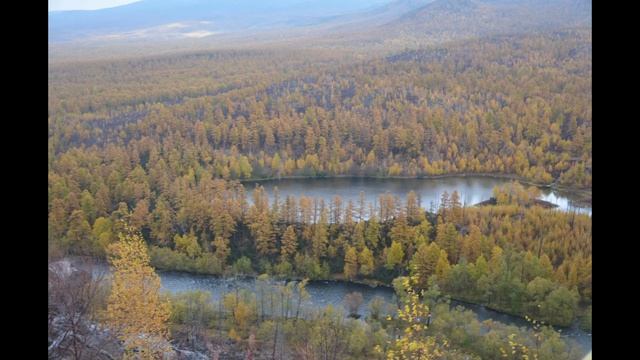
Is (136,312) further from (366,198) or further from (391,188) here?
(391,188)

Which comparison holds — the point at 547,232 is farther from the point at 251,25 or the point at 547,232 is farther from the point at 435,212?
the point at 251,25

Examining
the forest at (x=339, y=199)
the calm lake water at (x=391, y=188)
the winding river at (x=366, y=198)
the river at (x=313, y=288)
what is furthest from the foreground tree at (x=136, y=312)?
the calm lake water at (x=391, y=188)

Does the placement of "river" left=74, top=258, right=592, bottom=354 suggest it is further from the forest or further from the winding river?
the forest

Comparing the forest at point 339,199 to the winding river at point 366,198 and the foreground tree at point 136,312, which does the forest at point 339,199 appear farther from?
the winding river at point 366,198

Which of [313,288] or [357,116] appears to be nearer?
[313,288]

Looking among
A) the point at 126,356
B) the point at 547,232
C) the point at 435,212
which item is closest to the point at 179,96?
the point at 435,212

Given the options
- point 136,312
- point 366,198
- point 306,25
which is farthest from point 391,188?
point 306,25

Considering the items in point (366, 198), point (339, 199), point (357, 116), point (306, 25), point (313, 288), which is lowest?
point (313, 288)
